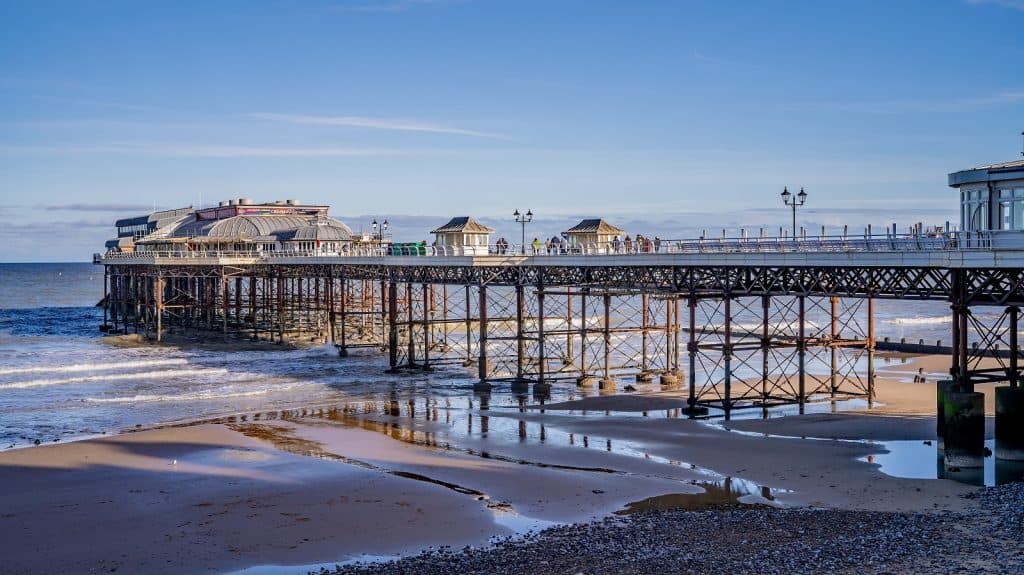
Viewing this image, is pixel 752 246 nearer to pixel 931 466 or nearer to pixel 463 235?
pixel 931 466

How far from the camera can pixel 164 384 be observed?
4503 cm

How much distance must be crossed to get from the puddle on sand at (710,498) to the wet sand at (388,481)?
0.08 metres

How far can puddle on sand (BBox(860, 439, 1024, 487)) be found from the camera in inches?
914

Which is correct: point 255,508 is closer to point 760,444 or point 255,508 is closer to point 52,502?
point 52,502

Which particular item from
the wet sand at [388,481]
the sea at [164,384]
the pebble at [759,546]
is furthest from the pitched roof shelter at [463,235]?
the pebble at [759,546]

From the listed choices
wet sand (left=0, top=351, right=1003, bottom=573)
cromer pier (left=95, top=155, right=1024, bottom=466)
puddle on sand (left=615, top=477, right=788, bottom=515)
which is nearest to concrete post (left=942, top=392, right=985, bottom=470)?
cromer pier (left=95, top=155, right=1024, bottom=466)

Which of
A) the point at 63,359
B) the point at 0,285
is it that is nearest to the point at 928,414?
the point at 63,359

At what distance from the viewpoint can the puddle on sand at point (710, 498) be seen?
21.5 m

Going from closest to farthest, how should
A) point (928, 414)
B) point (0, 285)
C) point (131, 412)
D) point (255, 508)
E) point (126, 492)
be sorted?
point (255, 508), point (126, 492), point (928, 414), point (131, 412), point (0, 285)

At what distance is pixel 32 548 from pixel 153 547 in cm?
229

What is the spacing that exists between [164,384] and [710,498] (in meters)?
29.8

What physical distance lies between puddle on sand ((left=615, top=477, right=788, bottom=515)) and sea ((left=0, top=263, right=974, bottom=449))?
16.4 meters

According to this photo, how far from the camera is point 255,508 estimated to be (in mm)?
22266

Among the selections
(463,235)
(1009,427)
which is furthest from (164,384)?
(1009,427)
